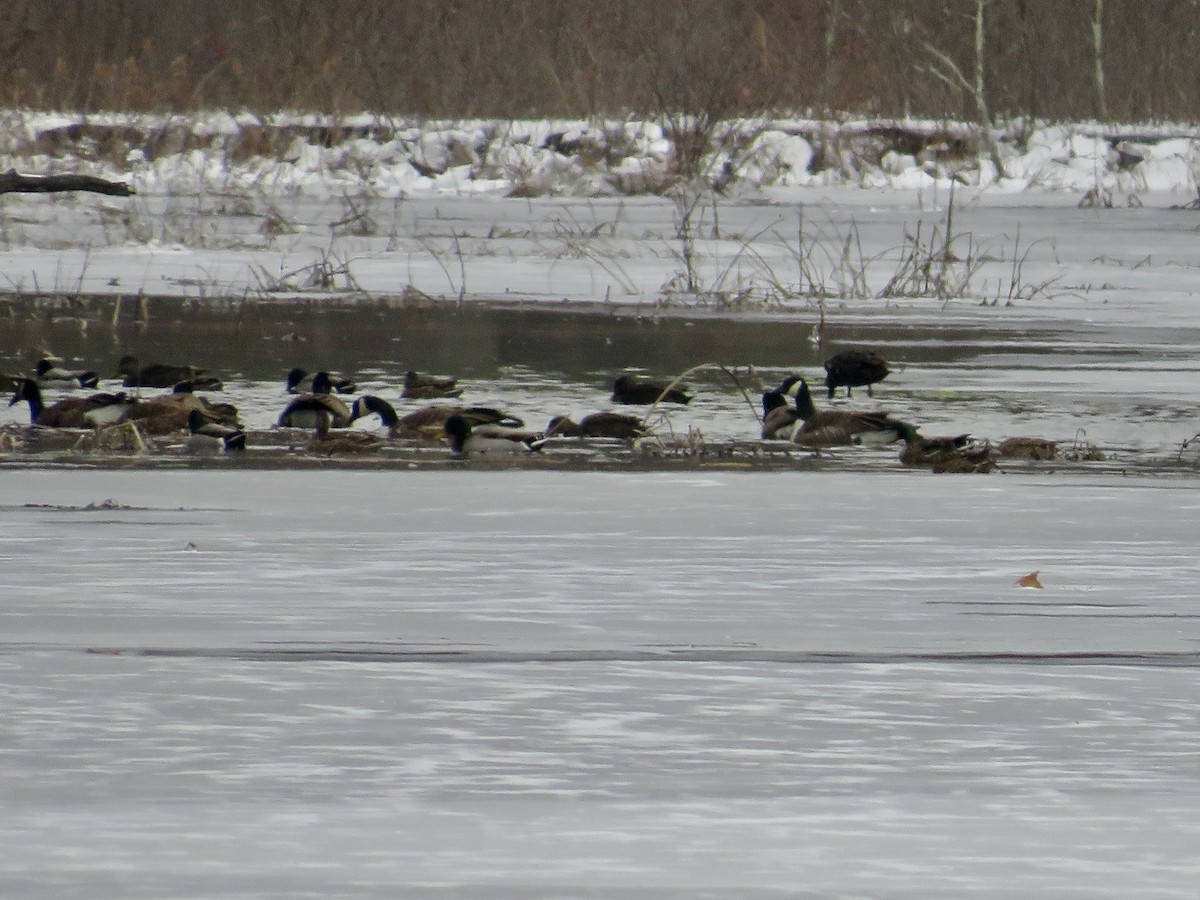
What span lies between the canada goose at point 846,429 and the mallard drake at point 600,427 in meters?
0.50

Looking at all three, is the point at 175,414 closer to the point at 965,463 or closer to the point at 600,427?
the point at 600,427

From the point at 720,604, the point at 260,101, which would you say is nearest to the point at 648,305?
the point at 720,604

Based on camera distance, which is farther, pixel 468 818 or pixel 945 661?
pixel 945 661

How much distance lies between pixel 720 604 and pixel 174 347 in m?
6.74

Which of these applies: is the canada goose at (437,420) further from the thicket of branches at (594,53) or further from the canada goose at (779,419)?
the thicket of branches at (594,53)

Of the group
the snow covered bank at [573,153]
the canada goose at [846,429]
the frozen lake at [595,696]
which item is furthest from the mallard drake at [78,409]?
the snow covered bank at [573,153]

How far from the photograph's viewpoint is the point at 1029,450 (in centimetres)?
786

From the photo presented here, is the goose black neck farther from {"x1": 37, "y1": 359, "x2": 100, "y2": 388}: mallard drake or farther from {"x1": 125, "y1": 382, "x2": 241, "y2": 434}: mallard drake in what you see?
{"x1": 37, "y1": 359, "x2": 100, "y2": 388}: mallard drake

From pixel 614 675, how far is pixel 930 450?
329 cm

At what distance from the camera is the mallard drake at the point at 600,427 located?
824 cm

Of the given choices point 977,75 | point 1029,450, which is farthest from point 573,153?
point 1029,450

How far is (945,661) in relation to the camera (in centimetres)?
465

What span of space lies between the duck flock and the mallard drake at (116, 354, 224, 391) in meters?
0.36

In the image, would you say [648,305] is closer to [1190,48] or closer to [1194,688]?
[1194,688]
